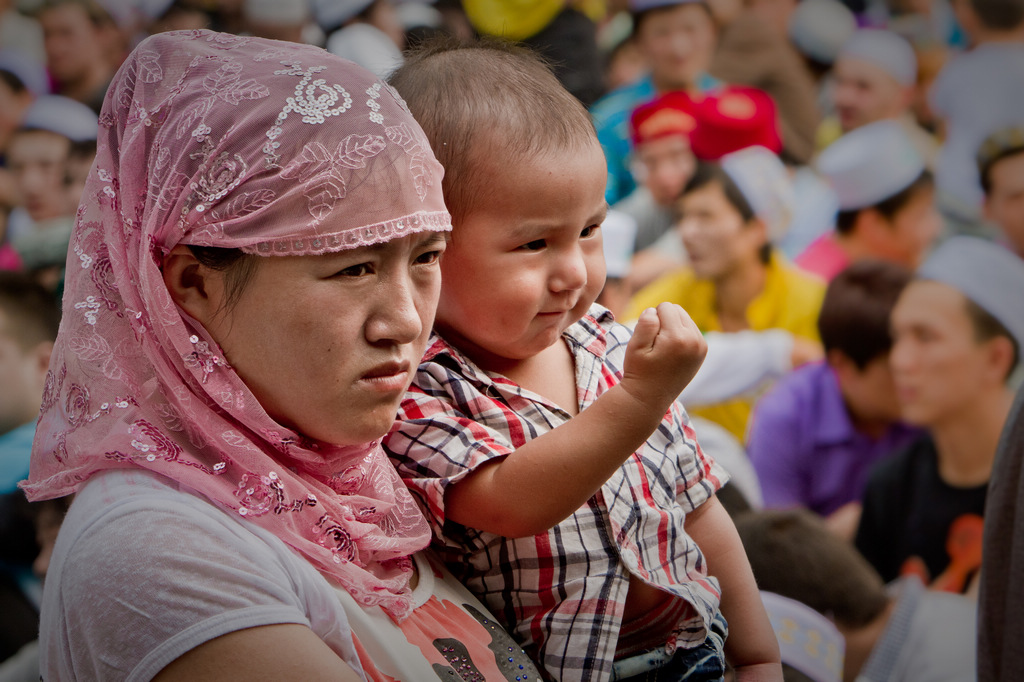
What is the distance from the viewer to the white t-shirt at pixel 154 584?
3.34ft

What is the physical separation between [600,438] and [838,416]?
4041 millimetres

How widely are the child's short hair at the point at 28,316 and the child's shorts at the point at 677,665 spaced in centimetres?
311

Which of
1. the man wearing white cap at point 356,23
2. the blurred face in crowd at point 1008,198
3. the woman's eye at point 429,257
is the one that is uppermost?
the woman's eye at point 429,257

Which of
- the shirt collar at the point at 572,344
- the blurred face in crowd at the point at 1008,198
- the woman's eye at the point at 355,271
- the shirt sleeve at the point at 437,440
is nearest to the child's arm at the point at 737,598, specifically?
the shirt collar at the point at 572,344

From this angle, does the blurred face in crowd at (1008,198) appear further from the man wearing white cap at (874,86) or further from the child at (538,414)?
the child at (538,414)

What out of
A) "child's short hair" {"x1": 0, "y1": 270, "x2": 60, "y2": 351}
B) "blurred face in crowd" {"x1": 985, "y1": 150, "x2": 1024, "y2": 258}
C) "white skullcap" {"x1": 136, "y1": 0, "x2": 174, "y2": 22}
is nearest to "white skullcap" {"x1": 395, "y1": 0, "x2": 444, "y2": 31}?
"white skullcap" {"x1": 136, "y1": 0, "x2": 174, "y2": 22}

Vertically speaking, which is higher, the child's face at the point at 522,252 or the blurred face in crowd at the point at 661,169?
the child's face at the point at 522,252

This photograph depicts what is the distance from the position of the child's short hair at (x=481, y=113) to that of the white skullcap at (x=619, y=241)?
326cm

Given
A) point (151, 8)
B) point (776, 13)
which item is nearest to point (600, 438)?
point (151, 8)

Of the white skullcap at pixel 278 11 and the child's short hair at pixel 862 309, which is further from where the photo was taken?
the child's short hair at pixel 862 309

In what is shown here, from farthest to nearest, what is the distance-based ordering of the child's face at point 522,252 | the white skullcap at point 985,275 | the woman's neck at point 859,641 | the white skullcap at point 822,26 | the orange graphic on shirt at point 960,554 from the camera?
the white skullcap at point 822,26 → the white skullcap at point 985,275 → the orange graphic on shirt at point 960,554 → the woman's neck at point 859,641 → the child's face at point 522,252

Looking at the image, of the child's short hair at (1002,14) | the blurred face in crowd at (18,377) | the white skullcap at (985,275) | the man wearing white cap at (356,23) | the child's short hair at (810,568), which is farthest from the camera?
the child's short hair at (1002,14)

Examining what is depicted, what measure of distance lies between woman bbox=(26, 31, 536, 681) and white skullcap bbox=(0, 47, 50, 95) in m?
3.77

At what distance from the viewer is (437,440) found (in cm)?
136
